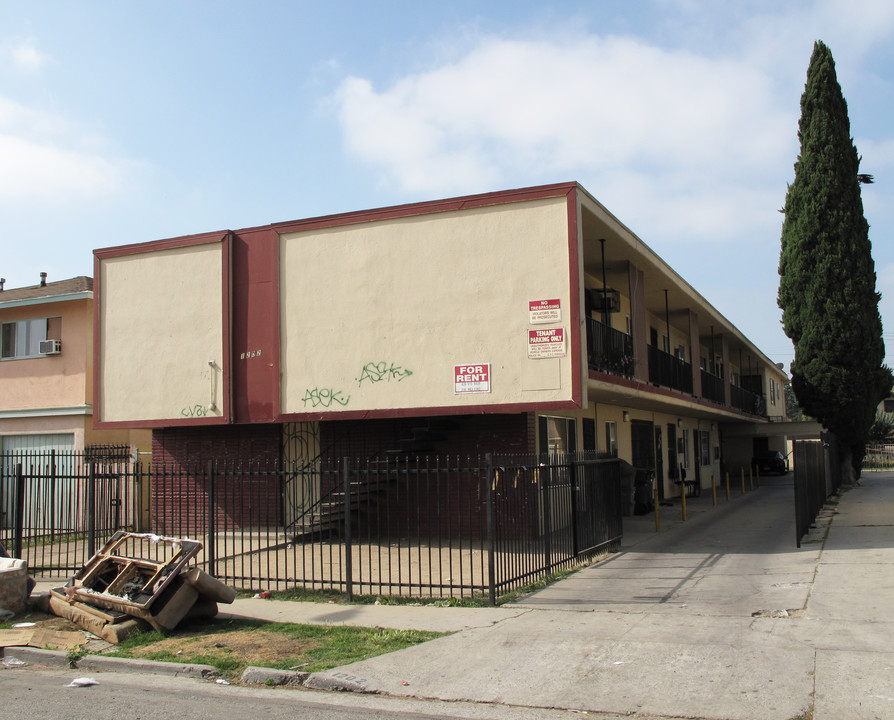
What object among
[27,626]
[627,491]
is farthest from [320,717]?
[627,491]

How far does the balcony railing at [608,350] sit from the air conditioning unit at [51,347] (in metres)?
14.1

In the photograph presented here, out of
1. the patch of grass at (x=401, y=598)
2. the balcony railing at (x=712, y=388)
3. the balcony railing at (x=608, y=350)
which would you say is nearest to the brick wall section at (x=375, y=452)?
the balcony railing at (x=608, y=350)

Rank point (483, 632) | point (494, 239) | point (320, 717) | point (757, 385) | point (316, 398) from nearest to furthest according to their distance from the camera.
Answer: point (320, 717) < point (483, 632) < point (494, 239) < point (316, 398) < point (757, 385)

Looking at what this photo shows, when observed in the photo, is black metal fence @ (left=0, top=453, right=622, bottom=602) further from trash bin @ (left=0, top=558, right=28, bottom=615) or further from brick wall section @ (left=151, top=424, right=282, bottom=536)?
trash bin @ (left=0, top=558, right=28, bottom=615)

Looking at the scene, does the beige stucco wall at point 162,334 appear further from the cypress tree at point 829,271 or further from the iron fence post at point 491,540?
the cypress tree at point 829,271

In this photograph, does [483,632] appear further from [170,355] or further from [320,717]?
[170,355]

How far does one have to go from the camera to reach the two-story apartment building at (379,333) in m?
14.2

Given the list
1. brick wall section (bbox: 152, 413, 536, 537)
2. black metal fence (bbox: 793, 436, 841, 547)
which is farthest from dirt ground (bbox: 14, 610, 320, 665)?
black metal fence (bbox: 793, 436, 841, 547)

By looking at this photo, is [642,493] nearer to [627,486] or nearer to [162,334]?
[627,486]

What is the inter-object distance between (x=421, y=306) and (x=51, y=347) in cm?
1193

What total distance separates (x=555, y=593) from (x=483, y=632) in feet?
7.33

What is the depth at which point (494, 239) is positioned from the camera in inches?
575

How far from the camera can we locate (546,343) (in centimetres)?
1398

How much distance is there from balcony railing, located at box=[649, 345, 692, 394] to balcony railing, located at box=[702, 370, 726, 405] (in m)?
3.36
